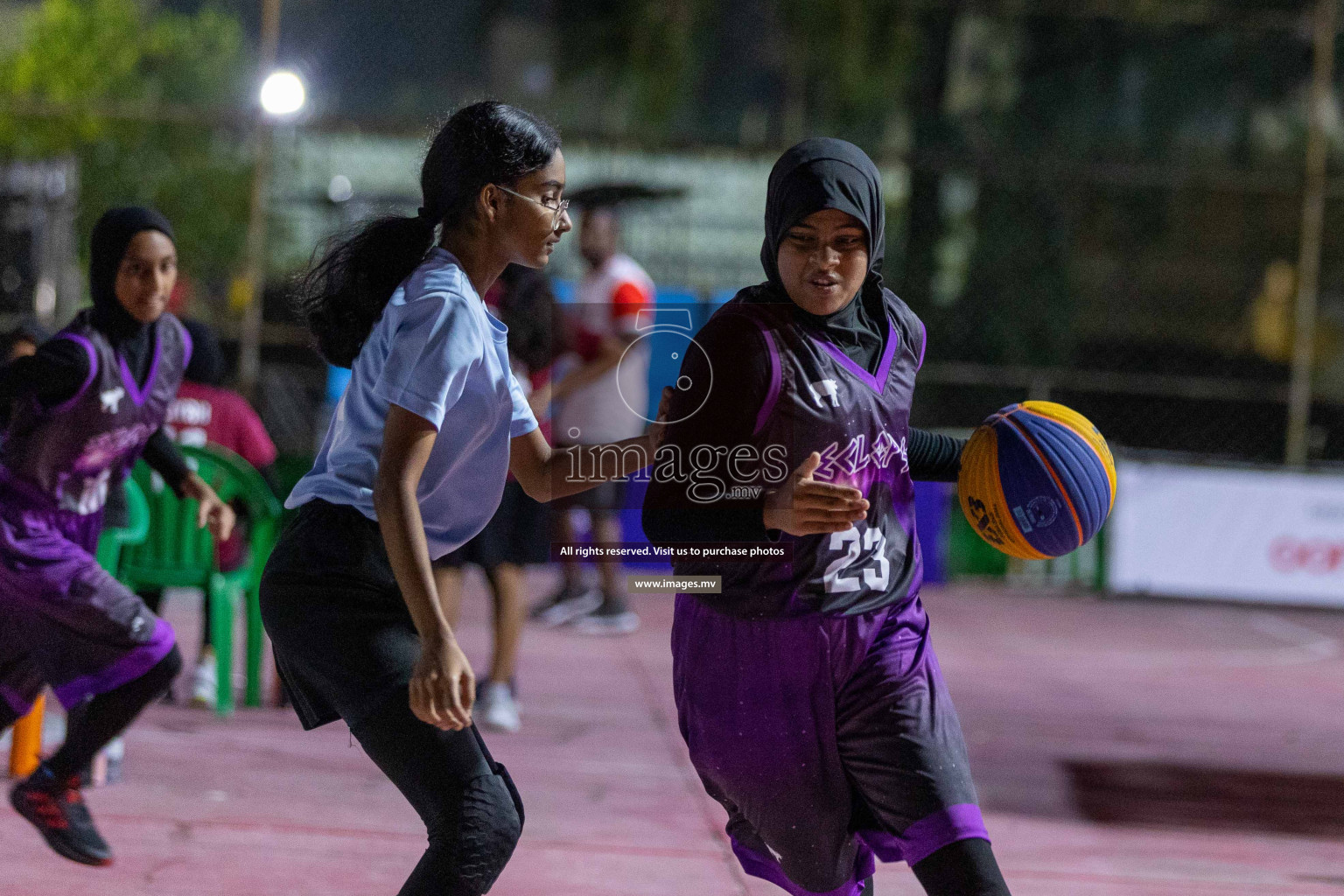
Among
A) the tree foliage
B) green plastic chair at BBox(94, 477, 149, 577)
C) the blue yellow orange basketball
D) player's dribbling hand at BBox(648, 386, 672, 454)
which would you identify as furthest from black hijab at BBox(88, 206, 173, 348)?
the tree foliage

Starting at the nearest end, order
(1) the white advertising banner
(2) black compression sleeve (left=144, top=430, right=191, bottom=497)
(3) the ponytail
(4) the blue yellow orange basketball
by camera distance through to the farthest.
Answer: (3) the ponytail
(4) the blue yellow orange basketball
(2) black compression sleeve (left=144, top=430, right=191, bottom=497)
(1) the white advertising banner

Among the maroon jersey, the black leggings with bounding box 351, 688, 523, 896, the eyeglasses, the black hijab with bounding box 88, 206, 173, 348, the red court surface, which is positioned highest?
the eyeglasses

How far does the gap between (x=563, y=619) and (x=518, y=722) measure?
8.45 feet

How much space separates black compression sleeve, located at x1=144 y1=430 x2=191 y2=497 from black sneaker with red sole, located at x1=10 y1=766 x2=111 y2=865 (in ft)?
2.87

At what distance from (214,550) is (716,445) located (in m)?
3.71

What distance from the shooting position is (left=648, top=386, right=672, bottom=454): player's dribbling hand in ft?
8.79

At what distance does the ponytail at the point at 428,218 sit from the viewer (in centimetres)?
256

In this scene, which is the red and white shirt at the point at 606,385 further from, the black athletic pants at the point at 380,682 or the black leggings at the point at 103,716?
the black athletic pants at the point at 380,682

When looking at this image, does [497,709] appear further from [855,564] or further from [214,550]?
[855,564]

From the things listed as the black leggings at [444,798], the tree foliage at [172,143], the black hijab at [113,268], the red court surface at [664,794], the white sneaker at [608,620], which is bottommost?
the white sneaker at [608,620]

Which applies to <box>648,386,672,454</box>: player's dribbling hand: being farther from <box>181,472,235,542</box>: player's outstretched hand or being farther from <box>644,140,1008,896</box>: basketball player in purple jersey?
<box>181,472,235,542</box>: player's outstretched hand

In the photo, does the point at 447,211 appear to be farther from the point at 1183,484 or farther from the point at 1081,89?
the point at 1081,89

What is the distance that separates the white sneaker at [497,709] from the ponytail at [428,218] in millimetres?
3213

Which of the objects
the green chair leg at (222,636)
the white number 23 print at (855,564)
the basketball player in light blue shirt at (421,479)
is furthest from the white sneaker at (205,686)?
the white number 23 print at (855,564)
